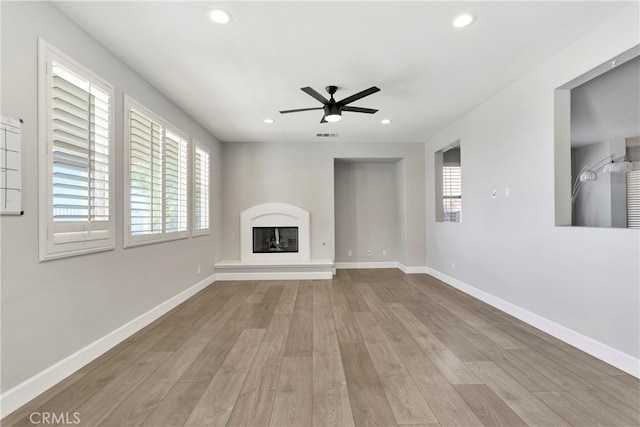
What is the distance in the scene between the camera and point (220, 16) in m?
2.17

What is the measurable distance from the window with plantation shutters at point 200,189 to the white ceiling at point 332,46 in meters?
1.00

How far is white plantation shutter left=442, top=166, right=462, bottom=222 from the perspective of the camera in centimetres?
622

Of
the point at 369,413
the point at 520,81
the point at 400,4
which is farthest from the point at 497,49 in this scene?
the point at 369,413

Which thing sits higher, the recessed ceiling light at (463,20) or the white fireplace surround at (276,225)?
the recessed ceiling light at (463,20)

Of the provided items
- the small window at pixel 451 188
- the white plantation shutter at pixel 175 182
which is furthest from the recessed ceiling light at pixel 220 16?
the small window at pixel 451 188

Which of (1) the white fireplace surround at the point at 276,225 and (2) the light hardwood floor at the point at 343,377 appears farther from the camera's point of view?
(1) the white fireplace surround at the point at 276,225

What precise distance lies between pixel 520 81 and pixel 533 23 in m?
1.06

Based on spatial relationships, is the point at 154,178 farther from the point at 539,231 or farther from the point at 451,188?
the point at 451,188

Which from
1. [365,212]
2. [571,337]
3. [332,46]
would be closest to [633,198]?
[571,337]

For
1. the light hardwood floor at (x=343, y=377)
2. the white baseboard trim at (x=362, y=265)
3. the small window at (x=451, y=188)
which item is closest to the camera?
the light hardwood floor at (x=343, y=377)

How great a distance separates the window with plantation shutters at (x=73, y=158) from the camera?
198 cm

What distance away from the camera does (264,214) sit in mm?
5836

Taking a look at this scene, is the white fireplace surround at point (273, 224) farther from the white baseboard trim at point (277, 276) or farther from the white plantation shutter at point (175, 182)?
the white plantation shutter at point (175, 182)

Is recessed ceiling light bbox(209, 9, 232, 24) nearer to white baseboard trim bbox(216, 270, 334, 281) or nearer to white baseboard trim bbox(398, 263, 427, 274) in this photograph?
white baseboard trim bbox(216, 270, 334, 281)
